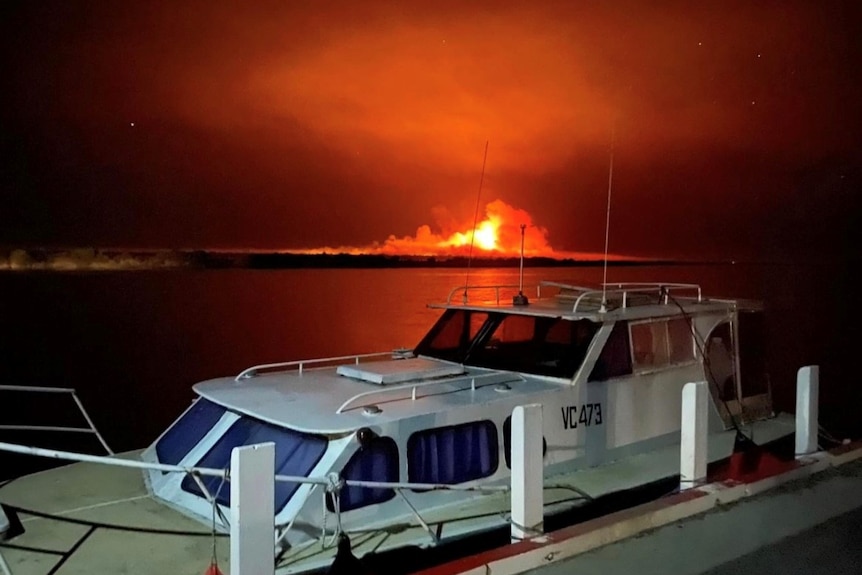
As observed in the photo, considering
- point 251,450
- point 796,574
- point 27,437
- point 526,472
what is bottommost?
point 27,437

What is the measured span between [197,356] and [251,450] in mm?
27372

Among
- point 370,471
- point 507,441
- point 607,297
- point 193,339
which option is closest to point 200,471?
point 370,471

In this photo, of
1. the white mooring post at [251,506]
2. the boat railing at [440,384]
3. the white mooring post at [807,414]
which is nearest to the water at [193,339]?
the white mooring post at [807,414]

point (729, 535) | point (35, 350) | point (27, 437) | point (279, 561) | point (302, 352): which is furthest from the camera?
point (302, 352)

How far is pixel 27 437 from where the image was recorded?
704 inches

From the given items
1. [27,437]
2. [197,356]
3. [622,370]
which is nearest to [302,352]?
[197,356]

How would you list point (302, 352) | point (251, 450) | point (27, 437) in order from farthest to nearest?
point (302, 352) → point (27, 437) → point (251, 450)

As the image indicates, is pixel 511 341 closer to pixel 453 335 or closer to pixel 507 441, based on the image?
pixel 453 335

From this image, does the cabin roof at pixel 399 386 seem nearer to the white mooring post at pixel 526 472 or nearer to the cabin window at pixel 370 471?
the cabin window at pixel 370 471

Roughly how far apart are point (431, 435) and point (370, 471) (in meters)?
0.56

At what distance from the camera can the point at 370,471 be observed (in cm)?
564

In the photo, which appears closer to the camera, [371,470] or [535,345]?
[371,470]

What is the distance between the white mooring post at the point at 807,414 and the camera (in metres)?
8.09

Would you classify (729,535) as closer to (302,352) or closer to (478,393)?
(478,393)
